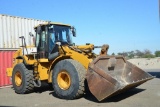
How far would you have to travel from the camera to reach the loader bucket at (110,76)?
751cm

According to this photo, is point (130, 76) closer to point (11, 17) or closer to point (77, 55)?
point (77, 55)

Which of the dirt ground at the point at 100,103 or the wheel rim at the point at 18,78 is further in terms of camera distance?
the wheel rim at the point at 18,78

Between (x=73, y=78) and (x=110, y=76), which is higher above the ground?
(x=110, y=76)

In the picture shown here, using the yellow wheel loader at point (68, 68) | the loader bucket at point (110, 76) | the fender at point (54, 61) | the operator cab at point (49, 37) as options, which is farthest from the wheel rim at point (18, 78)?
the loader bucket at point (110, 76)

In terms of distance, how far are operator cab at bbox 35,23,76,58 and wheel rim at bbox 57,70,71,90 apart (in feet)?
4.00

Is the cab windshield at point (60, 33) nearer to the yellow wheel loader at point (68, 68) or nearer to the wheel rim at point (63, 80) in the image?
the yellow wheel loader at point (68, 68)

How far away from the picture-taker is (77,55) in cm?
886

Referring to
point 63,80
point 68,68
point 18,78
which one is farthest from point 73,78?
point 18,78

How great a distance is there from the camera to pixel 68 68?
8.61 metres

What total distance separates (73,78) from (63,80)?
0.78 meters

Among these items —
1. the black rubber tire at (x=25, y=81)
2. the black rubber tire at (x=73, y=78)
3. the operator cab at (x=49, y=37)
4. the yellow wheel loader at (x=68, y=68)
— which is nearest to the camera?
the yellow wheel loader at (x=68, y=68)

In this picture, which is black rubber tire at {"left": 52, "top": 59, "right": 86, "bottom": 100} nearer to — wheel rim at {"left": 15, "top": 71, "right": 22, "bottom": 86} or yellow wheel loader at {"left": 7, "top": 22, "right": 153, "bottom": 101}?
yellow wheel loader at {"left": 7, "top": 22, "right": 153, "bottom": 101}

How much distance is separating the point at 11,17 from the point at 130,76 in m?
8.00

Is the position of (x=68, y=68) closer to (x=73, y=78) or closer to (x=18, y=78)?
(x=73, y=78)
